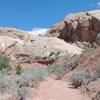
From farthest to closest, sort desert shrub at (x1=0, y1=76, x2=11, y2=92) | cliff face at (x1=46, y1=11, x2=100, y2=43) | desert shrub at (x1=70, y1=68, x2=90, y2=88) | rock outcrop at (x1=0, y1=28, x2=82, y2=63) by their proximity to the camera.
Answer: cliff face at (x1=46, y1=11, x2=100, y2=43) → rock outcrop at (x1=0, y1=28, x2=82, y2=63) → desert shrub at (x1=70, y1=68, x2=90, y2=88) → desert shrub at (x1=0, y1=76, x2=11, y2=92)

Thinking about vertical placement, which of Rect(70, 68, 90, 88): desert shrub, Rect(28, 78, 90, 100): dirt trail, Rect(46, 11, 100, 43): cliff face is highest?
Rect(46, 11, 100, 43): cliff face

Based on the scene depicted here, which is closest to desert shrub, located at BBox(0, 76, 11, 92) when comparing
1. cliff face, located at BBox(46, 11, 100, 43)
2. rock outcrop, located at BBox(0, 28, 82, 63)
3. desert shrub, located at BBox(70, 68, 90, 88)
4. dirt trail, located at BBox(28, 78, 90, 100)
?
dirt trail, located at BBox(28, 78, 90, 100)

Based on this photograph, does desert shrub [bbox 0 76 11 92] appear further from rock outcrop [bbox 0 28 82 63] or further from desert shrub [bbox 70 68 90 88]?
rock outcrop [bbox 0 28 82 63]

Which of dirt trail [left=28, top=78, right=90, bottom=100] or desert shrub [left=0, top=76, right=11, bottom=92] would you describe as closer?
dirt trail [left=28, top=78, right=90, bottom=100]

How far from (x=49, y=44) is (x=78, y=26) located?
381 inches

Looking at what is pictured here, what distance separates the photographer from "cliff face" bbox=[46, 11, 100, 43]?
48.9m

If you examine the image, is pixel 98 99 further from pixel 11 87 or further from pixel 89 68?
pixel 89 68

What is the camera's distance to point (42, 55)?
38.5 meters

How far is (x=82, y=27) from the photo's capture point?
49.8 meters

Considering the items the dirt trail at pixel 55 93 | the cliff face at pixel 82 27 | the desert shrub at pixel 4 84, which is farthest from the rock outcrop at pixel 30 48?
the desert shrub at pixel 4 84

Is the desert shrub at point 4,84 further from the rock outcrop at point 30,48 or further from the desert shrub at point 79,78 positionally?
the rock outcrop at point 30,48

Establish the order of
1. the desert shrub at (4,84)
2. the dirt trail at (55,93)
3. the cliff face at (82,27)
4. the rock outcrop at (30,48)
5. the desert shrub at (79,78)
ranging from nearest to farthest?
1. the dirt trail at (55,93)
2. the desert shrub at (4,84)
3. the desert shrub at (79,78)
4. the rock outcrop at (30,48)
5. the cliff face at (82,27)

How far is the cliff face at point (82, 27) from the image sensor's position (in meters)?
48.9

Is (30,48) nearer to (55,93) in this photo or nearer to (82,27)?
(82,27)
